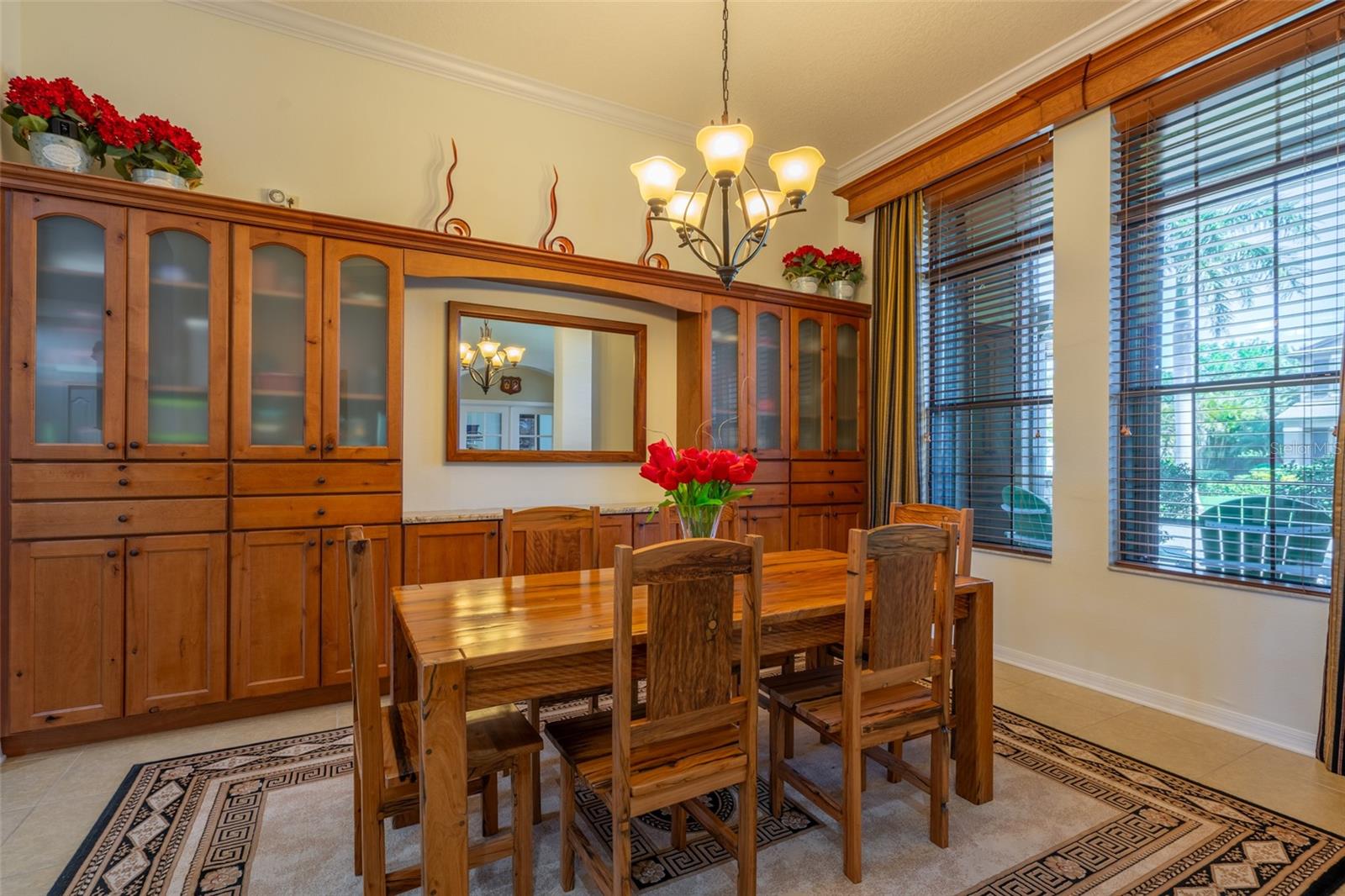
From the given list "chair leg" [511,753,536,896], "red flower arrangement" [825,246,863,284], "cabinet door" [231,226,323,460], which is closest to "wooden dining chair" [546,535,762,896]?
"chair leg" [511,753,536,896]

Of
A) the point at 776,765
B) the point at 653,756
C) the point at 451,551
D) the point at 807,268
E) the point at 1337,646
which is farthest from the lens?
the point at 807,268

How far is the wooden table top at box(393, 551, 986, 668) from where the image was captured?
152 centimetres

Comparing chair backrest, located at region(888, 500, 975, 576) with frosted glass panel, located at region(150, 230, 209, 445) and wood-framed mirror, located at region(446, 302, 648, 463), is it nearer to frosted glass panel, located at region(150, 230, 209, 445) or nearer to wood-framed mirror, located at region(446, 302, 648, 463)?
wood-framed mirror, located at region(446, 302, 648, 463)

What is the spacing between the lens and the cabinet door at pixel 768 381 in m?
4.11

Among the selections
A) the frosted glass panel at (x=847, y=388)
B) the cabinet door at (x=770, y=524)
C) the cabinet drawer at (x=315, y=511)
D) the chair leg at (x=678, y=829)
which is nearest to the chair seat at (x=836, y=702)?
the chair leg at (x=678, y=829)

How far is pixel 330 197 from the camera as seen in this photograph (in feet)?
10.6

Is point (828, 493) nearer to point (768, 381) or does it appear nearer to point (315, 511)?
point (768, 381)

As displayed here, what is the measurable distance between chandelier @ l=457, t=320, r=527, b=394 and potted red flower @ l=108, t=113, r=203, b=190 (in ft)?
4.50

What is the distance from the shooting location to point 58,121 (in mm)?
2510

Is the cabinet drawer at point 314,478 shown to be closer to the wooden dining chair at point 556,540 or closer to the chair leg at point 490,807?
the wooden dining chair at point 556,540

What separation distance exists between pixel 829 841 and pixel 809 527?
249 cm

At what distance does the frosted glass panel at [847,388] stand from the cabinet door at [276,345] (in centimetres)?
319

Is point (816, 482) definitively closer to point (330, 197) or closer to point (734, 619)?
point (734, 619)

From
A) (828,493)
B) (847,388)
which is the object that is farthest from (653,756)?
(847,388)
